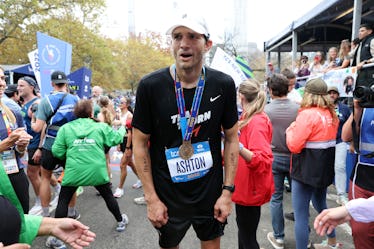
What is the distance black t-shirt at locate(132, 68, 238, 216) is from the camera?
1.84m

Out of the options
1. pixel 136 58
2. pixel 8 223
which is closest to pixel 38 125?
pixel 8 223

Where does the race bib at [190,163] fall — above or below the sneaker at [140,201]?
above

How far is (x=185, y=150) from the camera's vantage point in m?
1.89

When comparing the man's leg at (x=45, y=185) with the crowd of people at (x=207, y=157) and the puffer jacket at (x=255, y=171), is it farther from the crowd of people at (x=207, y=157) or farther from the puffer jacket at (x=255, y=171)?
the puffer jacket at (x=255, y=171)

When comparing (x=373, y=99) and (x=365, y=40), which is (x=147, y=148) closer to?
(x=373, y=99)

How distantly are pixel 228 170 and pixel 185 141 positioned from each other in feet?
1.32

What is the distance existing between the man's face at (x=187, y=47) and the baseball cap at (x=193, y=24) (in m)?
0.03

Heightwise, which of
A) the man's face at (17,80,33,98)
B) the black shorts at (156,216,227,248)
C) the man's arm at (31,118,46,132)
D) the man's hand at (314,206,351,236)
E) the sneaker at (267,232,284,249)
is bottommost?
the sneaker at (267,232,284,249)

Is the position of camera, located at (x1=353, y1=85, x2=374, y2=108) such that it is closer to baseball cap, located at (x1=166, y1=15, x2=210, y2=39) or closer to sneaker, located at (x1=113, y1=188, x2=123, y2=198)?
baseball cap, located at (x1=166, y1=15, x2=210, y2=39)

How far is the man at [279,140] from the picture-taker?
3.18 metres

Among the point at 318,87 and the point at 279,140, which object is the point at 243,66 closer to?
the point at 279,140

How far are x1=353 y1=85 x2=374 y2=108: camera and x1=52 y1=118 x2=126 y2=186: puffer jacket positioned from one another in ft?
9.16

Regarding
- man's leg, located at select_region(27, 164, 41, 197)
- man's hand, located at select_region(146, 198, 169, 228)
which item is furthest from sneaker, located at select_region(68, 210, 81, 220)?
man's hand, located at select_region(146, 198, 169, 228)

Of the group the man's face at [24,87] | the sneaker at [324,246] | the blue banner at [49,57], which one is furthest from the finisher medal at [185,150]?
the blue banner at [49,57]
